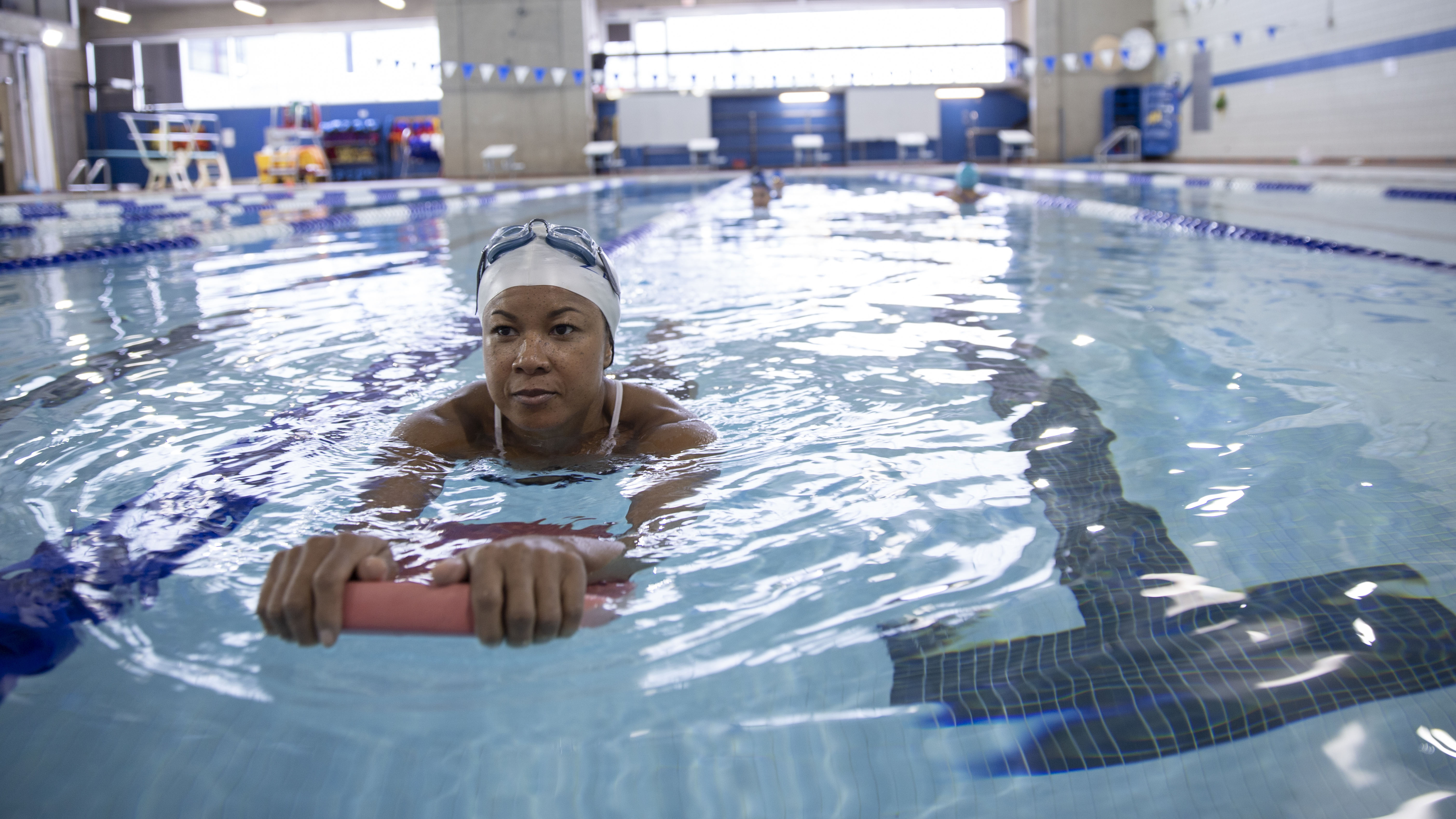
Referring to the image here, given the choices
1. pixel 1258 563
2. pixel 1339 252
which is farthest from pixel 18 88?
pixel 1258 563

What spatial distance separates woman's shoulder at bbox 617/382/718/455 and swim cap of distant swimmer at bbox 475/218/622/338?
8.6 inches

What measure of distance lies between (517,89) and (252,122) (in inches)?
370

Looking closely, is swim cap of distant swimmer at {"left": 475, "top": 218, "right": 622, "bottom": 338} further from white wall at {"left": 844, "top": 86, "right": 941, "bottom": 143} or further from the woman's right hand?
white wall at {"left": 844, "top": 86, "right": 941, "bottom": 143}

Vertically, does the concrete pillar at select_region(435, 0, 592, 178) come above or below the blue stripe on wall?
above

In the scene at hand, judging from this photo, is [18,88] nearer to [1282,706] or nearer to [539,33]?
[539,33]

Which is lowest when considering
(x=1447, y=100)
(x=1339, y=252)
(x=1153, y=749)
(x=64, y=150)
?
(x=1153, y=749)

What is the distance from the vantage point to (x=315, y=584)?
1197mm

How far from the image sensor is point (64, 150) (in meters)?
24.0

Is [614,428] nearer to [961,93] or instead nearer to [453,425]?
[453,425]

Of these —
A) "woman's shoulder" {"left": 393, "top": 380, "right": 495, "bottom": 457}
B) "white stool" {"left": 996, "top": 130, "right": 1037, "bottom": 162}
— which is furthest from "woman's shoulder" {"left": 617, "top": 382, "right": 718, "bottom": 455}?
"white stool" {"left": 996, "top": 130, "right": 1037, "bottom": 162}

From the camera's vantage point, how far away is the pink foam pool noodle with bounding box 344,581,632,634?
1.17m

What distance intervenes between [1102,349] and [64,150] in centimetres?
2694

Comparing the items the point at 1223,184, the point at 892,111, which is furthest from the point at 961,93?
the point at 1223,184

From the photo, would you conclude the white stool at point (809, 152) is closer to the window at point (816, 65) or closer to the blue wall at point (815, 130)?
the blue wall at point (815, 130)
